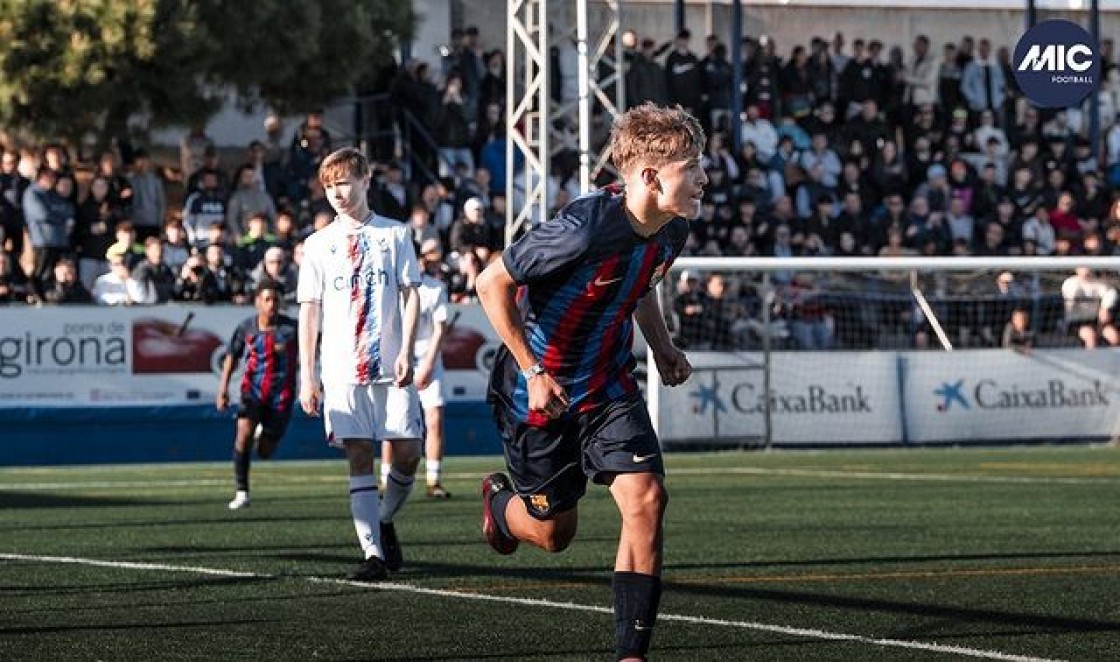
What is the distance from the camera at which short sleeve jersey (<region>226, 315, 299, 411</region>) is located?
58.3 feet

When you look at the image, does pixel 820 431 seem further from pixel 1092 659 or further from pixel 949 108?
pixel 1092 659

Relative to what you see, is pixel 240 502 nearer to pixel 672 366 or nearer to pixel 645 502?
pixel 672 366

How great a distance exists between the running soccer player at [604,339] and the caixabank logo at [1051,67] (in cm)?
188

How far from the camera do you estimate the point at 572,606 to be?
1020 centimetres

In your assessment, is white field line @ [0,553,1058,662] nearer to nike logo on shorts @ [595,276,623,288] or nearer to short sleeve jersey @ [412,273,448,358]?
nike logo on shorts @ [595,276,623,288]

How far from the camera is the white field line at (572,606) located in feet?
28.3

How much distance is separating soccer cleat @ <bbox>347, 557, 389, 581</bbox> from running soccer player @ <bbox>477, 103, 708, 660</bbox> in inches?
111

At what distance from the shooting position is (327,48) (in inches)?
1232

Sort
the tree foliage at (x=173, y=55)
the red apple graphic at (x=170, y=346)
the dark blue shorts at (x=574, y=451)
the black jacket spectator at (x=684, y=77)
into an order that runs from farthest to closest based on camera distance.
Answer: the black jacket spectator at (x=684, y=77) < the tree foliage at (x=173, y=55) < the red apple graphic at (x=170, y=346) < the dark blue shorts at (x=574, y=451)

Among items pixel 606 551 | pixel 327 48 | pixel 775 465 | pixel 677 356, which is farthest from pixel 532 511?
pixel 327 48

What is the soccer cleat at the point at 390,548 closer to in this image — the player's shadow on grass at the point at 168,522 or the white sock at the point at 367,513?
the white sock at the point at 367,513

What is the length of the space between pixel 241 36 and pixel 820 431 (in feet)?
30.9

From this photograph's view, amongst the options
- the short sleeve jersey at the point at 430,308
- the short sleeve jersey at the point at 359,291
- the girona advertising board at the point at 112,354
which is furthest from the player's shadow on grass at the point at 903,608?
the girona advertising board at the point at 112,354

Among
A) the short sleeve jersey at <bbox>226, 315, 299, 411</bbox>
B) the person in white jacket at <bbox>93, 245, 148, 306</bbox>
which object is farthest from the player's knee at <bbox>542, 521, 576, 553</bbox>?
the person in white jacket at <bbox>93, 245, 148, 306</bbox>
